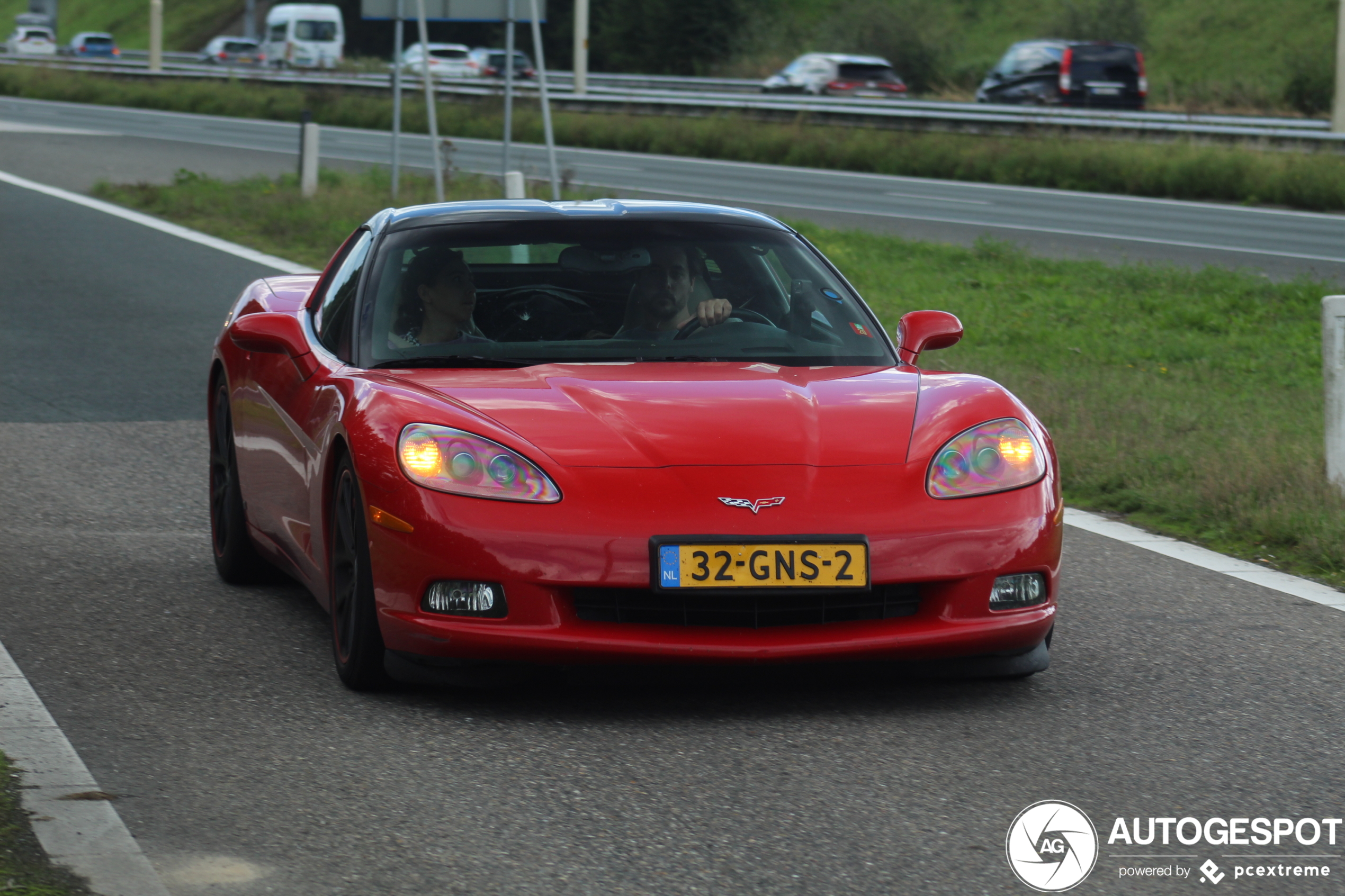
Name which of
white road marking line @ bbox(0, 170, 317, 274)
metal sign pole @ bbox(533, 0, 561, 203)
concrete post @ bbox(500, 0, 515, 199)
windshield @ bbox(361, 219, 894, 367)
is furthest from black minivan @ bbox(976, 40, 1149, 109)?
windshield @ bbox(361, 219, 894, 367)

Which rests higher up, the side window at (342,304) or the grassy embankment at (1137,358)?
the side window at (342,304)

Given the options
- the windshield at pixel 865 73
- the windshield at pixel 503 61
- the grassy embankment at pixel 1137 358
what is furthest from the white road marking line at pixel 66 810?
the windshield at pixel 503 61

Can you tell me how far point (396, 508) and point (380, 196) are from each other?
16739 mm

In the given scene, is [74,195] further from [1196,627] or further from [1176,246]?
[1196,627]

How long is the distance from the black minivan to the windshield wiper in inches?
1396

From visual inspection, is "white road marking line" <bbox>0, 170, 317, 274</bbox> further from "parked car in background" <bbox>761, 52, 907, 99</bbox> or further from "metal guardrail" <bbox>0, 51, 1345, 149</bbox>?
"parked car in background" <bbox>761, 52, 907, 99</bbox>

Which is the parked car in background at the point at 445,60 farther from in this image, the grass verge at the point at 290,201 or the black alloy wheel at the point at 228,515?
the black alloy wheel at the point at 228,515

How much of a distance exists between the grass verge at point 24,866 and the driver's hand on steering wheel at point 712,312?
8.40ft

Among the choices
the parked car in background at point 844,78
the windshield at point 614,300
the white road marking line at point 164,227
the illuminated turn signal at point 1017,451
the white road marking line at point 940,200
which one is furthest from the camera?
the parked car in background at point 844,78

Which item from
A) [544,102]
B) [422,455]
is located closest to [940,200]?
[544,102]

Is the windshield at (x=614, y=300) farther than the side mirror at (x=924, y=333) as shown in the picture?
No

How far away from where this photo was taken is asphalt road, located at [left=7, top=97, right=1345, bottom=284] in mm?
19938

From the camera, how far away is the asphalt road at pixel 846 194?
19.9 metres

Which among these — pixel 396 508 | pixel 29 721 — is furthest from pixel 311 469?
pixel 29 721
